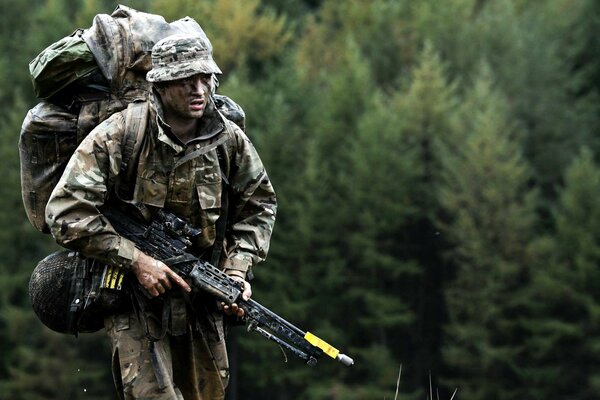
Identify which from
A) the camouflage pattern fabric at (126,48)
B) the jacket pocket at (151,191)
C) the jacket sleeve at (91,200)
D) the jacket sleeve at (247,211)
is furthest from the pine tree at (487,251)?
the jacket sleeve at (91,200)

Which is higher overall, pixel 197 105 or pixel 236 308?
pixel 197 105

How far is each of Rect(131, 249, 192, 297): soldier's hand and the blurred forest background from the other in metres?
43.5

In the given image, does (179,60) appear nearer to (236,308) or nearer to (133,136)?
(133,136)

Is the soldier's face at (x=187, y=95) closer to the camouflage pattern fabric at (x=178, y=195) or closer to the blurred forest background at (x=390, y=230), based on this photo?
the camouflage pattern fabric at (x=178, y=195)

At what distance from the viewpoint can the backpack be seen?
7391 mm

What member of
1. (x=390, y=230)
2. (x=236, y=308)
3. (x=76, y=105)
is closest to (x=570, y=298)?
(x=390, y=230)

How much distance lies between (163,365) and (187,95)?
54.8 inches

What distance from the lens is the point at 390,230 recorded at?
189ft

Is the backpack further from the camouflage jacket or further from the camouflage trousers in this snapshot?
the camouflage trousers

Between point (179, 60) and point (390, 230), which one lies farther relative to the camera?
point (390, 230)

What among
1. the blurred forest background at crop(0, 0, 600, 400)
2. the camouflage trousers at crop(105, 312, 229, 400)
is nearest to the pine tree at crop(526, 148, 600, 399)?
the blurred forest background at crop(0, 0, 600, 400)

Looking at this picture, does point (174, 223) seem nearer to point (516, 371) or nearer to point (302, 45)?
point (516, 371)

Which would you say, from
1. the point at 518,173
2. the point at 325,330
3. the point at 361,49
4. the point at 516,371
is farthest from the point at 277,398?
the point at 361,49

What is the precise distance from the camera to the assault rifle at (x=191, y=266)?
7.26 meters
